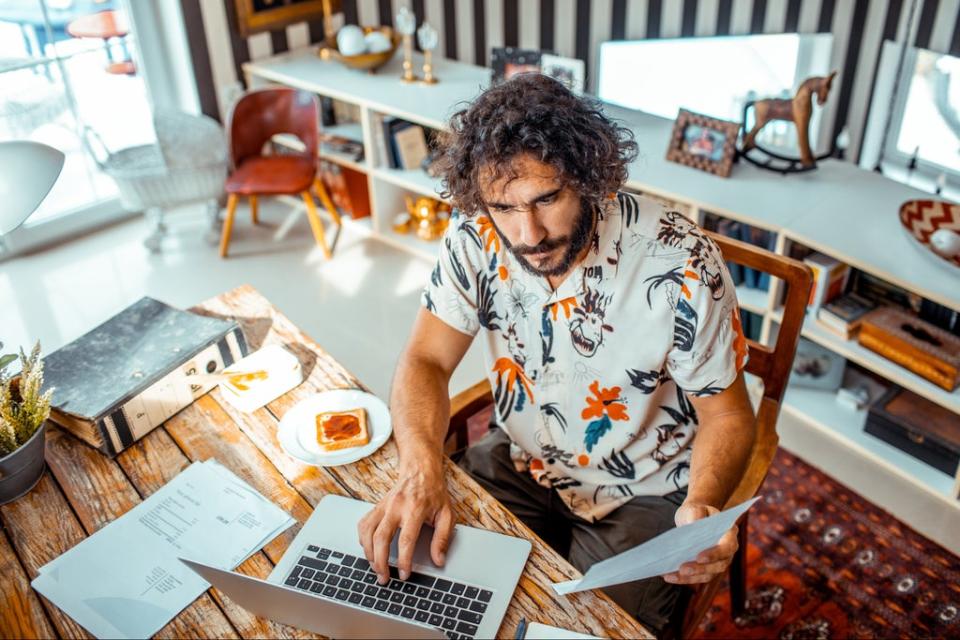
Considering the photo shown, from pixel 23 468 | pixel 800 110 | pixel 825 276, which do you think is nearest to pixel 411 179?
pixel 800 110

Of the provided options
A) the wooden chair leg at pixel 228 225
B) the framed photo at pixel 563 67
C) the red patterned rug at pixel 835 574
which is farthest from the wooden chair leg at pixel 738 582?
the wooden chair leg at pixel 228 225

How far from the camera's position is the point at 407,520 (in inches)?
52.4

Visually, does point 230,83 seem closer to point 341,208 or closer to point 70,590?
point 341,208

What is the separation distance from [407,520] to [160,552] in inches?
15.6

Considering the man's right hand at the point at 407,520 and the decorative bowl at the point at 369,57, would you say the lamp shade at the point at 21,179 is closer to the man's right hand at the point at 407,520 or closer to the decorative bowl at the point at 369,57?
the man's right hand at the point at 407,520

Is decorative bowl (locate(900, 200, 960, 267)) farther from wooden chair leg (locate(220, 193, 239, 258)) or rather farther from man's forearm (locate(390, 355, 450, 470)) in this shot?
wooden chair leg (locate(220, 193, 239, 258))

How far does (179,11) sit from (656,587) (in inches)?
129

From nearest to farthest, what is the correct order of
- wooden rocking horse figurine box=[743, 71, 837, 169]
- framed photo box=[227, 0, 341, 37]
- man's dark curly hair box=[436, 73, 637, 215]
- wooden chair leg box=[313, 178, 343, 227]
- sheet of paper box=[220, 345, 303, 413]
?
man's dark curly hair box=[436, 73, 637, 215] < sheet of paper box=[220, 345, 303, 413] < wooden rocking horse figurine box=[743, 71, 837, 169] < wooden chair leg box=[313, 178, 343, 227] < framed photo box=[227, 0, 341, 37]

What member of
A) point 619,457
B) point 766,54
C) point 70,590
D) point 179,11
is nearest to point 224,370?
point 70,590

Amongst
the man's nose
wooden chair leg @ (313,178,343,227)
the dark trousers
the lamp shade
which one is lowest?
wooden chair leg @ (313,178,343,227)

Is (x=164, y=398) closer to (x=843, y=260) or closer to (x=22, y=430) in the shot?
(x=22, y=430)

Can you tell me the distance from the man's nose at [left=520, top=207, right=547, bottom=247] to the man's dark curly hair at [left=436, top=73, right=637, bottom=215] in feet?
0.23

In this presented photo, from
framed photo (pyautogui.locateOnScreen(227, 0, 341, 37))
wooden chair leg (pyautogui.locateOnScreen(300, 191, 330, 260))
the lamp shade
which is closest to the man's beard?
the lamp shade

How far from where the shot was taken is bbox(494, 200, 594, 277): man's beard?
4.77ft
